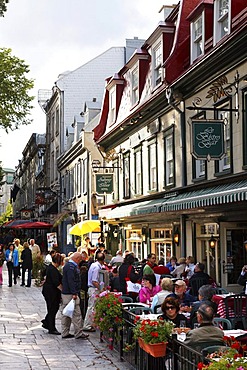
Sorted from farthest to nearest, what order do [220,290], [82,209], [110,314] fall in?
[82,209], [220,290], [110,314]

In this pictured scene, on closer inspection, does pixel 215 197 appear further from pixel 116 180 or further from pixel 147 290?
pixel 116 180

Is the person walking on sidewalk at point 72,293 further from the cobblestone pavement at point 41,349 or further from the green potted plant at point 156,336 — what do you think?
the green potted plant at point 156,336

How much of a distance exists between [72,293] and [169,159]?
29.5 feet

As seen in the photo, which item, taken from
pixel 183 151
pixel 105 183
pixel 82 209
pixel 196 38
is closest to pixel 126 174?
pixel 105 183

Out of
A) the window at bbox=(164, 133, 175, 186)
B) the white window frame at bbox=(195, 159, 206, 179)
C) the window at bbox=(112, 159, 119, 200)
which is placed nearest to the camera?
the white window frame at bbox=(195, 159, 206, 179)

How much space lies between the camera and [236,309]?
35.9ft

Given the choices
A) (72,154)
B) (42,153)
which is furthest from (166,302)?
(42,153)

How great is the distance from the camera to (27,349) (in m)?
10.9

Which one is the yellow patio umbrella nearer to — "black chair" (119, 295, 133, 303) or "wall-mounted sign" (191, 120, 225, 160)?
"wall-mounted sign" (191, 120, 225, 160)

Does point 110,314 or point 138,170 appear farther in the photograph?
point 138,170

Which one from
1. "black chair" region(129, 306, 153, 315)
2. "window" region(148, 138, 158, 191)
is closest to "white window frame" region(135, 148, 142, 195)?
"window" region(148, 138, 158, 191)

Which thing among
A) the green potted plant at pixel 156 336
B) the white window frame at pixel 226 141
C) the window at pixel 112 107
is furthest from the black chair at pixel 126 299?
the window at pixel 112 107

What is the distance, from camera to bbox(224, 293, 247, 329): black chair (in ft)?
35.7

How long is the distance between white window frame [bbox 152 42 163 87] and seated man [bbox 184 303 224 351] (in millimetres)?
14942
